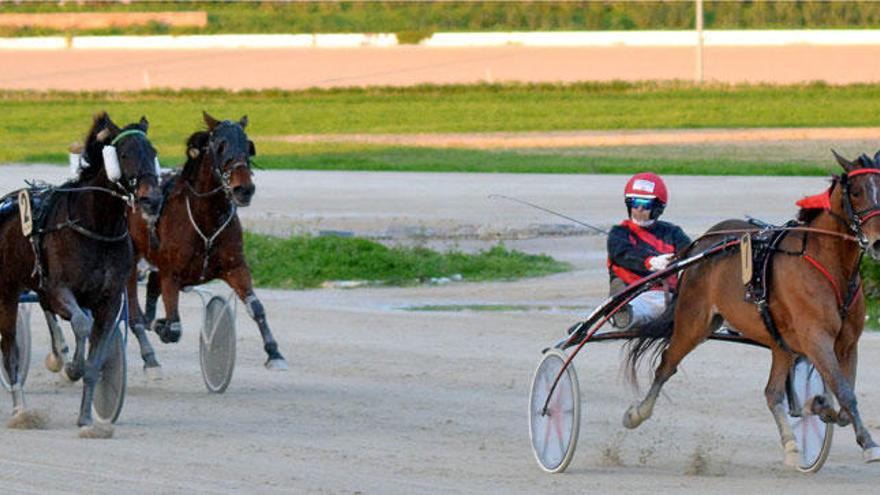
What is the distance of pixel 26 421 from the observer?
1067 cm

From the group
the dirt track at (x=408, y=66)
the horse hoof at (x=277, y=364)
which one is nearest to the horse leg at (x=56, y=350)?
the horse hoof at (x=277, y=364)

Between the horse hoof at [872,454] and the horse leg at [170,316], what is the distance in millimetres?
5332

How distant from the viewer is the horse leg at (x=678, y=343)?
9297 millimetres

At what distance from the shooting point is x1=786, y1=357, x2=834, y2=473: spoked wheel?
29.8 ft

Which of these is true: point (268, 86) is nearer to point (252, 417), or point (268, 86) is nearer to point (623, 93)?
point (623, 93)

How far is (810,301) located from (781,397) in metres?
0.78

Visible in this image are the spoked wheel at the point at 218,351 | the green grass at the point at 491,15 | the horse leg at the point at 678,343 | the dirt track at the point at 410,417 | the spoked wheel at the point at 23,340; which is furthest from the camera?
the green grass at the point at 491,15

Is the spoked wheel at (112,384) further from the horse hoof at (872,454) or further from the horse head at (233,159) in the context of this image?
the horse hoof at (872,454)

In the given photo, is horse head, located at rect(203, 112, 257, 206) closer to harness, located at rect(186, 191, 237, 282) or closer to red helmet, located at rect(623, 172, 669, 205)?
harness, located at rect(186, 191, 237, 282)

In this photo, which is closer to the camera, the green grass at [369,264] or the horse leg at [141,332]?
the horse leg at [141,332]

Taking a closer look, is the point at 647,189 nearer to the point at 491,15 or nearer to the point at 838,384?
the point at 838,384

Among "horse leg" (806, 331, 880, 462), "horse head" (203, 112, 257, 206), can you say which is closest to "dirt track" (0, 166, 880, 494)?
"horse leg" (806, 331, 880, 462)

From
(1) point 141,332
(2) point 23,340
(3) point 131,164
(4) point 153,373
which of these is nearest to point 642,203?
(3) point 131,164

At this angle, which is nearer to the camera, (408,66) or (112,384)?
(112,384)
